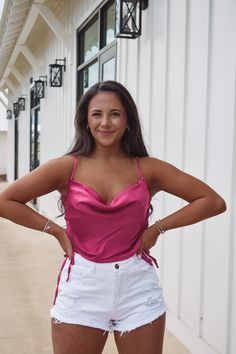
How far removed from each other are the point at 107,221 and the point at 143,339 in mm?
371

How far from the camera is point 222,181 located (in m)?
2.33

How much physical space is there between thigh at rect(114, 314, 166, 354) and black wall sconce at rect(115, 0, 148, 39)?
241 centimetres

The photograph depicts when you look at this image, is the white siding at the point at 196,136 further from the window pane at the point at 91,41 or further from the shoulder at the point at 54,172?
the window pane at the point at 91,41

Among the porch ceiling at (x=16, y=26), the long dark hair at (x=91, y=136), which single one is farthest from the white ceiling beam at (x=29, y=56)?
the long dark hair at (x=91, y=136)

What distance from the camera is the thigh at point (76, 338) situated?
4.75 feet

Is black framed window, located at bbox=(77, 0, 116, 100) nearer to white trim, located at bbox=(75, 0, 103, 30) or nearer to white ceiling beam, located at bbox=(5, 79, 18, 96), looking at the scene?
white trim, located at bbox=(75, 0, 103, 30)

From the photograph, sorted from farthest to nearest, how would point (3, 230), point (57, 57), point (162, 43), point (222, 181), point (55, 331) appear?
point (57, 57)
point (3, 230)
point (162, 43)
point (222, 181)
point (55, 331)

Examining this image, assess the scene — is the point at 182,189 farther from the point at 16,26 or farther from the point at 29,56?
the point at 29,56

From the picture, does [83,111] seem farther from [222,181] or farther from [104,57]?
[104,57]

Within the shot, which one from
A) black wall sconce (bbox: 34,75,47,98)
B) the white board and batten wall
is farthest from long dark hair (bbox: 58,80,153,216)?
black wall sconce (bbox: 34,75,47,98)

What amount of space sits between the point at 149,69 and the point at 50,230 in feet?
6.54

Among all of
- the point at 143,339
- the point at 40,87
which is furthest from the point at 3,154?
the point at 143,339

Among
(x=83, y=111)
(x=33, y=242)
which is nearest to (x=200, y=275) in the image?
(x=83, y=111)

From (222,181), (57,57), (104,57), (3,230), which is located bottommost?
(3,230)
